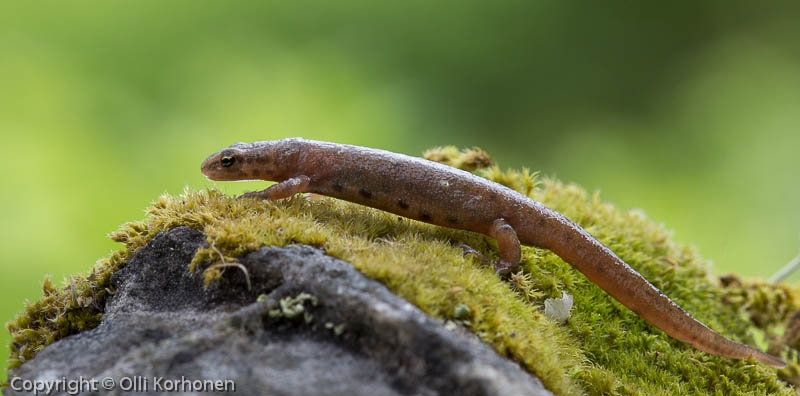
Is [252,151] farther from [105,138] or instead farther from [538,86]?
[538,86]

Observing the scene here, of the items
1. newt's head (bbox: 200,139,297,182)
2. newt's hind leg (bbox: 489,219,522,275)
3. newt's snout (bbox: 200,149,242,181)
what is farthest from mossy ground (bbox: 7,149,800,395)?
newt's snout (bbox: 200,149,242,181)

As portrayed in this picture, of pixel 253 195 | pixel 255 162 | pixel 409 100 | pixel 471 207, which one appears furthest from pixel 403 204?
pixel 409 100

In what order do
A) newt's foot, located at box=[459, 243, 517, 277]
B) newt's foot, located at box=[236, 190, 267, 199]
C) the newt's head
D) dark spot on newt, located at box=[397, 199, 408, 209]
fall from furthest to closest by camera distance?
the newt's head, dark spot on newt, located at box=[397, 199, 408, 209], newt's foot, located at box=[236, 190, 267, 199], newt's foot, located at box=[459, 243, 517, 277]

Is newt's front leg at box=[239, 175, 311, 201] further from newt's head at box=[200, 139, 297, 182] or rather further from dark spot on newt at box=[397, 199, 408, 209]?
dark spot on newt at box=[397, 199, 408, 209]

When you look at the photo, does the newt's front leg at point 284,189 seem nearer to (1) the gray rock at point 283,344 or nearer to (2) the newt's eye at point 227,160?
(2) the newt's eye at point 227,160

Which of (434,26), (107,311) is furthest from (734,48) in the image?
(107,311)

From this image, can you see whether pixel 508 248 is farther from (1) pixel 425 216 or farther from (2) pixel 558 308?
(1) pixel 425 216

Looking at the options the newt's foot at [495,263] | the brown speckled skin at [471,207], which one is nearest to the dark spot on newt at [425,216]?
the brown speckled skin at [471,207]
